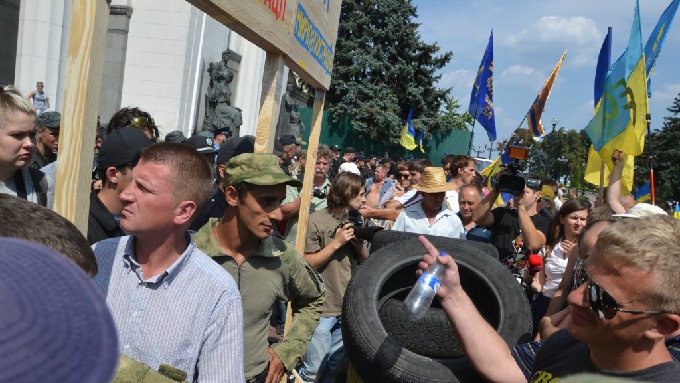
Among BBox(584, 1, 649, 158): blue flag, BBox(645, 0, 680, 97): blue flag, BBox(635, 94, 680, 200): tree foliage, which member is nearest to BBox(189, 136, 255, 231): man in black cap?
BBox(584, 1, 649, 158): blue flag

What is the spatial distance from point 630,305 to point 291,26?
240 cm

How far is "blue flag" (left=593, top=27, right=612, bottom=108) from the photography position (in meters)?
6.88

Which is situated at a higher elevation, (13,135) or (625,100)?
(625,100)

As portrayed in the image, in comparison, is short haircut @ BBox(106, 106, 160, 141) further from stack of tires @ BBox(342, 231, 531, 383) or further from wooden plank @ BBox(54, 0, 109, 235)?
wooden plank @ BBox(54, 0, 109, 235)

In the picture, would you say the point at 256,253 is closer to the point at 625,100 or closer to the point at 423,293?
the point at 423,293

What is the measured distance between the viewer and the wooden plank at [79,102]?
6.04 feet

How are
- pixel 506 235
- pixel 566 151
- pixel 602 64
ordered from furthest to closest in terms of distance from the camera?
pixel 566 151 < pixel 602 64 < pixel 506 235

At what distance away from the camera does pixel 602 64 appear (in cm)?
697

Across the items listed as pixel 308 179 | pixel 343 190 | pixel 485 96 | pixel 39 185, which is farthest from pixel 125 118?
pixel 485 96

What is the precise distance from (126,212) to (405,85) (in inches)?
1497

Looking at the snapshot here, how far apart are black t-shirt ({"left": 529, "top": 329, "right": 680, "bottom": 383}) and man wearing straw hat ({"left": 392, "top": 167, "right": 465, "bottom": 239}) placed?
3.16m

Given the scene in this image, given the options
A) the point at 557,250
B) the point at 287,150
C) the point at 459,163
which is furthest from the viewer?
the point at 287,150

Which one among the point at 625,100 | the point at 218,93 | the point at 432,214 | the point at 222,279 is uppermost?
the point at 625,100

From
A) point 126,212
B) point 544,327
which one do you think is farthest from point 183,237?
point 544,327
